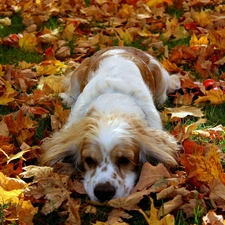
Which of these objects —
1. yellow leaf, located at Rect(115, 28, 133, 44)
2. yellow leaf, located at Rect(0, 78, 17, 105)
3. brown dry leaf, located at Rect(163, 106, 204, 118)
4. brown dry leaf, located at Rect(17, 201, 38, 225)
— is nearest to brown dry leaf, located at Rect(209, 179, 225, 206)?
brown dry leaf, located at Rect(17, 201, 38, 225)

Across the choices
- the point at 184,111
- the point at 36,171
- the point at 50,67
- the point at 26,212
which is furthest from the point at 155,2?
the point at 26,212

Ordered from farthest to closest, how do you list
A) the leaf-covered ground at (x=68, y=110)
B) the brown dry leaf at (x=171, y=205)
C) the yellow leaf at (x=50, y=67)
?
the yellow leaf at (x=50, y=67)
the leaf-covered ground at (x=68, y=110)
the brown dry leaf at (x=171, y=205)

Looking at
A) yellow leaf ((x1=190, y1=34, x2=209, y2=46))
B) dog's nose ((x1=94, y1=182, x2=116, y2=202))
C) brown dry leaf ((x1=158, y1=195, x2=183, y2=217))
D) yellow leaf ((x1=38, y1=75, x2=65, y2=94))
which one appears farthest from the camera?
yellow leaf ((x1=190, y1=34, x2=209, y2=46))

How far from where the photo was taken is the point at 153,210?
3.04 metres

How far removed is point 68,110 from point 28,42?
1964mm

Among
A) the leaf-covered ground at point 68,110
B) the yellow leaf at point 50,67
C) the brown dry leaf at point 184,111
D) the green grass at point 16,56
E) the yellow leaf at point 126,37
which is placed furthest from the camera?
the yellow leaf at point 126,37

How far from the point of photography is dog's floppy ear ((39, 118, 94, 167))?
3.91 m

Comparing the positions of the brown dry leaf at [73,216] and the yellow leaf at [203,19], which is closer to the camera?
the brown dry leaf at [73,216]

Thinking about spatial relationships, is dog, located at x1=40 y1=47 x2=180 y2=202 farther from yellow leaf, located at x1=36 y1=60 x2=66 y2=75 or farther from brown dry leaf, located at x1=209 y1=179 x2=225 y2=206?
yellow leaf, located at x1=36 y1=60 x2=66 y2=75

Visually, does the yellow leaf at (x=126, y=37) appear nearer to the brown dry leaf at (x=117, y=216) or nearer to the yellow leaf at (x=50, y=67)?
the yellow leaf at (x=50, y=67)

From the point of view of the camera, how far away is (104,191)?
11.3 feet

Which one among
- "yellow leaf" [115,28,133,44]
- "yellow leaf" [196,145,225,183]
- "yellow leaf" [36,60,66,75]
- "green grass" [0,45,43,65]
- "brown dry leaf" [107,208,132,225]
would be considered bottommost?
"yellow leaf" [115,28,133,44]

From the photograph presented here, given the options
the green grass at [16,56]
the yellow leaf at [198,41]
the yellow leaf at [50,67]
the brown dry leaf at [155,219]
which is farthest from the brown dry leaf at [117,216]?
the yellow leaf at [198,41]

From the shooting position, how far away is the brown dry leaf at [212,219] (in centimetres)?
292
